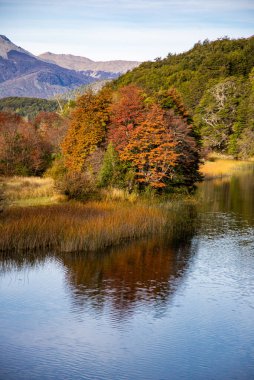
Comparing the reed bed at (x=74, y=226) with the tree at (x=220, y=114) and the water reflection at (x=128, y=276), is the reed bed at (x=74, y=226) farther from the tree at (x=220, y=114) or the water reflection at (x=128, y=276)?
the tree at (x=220, y=114)

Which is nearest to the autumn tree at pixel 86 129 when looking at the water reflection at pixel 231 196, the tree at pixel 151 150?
the tree at pixel 151 150

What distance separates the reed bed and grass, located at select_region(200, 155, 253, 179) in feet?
132

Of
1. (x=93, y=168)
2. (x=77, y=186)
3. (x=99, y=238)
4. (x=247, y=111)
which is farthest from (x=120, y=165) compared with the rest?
(x=247, y=111)

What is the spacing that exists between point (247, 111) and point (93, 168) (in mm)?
65722

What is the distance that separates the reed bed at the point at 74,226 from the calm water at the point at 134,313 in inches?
41.9

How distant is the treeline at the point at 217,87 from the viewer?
104 meters

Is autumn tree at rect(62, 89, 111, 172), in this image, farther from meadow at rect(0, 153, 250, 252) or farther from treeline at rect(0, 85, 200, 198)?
meadow at rect(0, 153, 250, 252)

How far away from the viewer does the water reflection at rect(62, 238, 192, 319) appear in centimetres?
2092

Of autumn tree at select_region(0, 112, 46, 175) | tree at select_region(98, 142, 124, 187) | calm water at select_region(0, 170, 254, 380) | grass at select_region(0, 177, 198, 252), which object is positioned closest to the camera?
calm water at select_region(0, 170, 254, 380)

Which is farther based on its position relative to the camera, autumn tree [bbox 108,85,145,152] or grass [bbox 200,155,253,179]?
grass [bbox 200,155,253,179]

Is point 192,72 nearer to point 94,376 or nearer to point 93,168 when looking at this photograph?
point 93,168

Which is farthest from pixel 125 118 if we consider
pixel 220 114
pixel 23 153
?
pixel 220 114

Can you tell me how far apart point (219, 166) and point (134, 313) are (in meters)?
67.5

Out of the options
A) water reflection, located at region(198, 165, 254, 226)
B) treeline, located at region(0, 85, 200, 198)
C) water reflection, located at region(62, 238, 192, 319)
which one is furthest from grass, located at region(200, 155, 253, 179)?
water reflection, located at region(62, 238, 192, 319)
